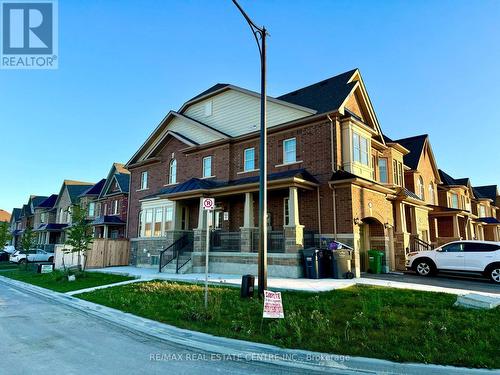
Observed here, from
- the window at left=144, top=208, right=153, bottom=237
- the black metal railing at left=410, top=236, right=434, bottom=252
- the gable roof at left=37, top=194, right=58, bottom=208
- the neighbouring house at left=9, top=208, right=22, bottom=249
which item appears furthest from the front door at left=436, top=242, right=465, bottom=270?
the neighbouring house at left=9, top=208, right=22, bottom=249

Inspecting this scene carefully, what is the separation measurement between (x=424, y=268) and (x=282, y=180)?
762 centimetres

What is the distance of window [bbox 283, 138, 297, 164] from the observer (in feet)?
59.6

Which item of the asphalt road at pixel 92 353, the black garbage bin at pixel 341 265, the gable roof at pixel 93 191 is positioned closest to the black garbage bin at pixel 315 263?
the black garbage bin at pixel 341 265

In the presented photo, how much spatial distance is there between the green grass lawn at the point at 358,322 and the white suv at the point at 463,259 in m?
5.60

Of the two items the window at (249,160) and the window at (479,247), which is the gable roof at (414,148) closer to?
the window at (479,247)

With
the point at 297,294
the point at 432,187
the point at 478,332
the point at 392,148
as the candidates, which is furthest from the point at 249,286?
the point at 432,187

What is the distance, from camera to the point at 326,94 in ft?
61.6

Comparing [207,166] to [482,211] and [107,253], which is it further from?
[482,211]

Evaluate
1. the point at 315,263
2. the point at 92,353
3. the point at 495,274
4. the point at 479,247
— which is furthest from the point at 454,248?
the point at 92,353

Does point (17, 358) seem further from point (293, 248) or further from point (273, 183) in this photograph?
point (273, 183)

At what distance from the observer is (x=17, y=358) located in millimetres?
6086

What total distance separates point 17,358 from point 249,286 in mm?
5498

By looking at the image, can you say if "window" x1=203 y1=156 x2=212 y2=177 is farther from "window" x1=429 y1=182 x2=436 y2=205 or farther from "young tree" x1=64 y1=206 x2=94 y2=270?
"window" x1=429 y1=182 x2=436 y2=205

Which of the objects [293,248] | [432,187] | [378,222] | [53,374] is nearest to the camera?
[53,374]
